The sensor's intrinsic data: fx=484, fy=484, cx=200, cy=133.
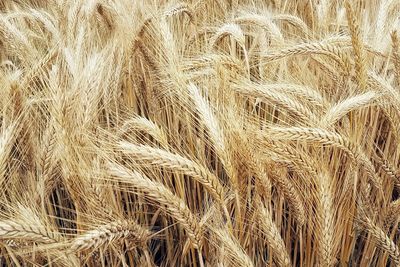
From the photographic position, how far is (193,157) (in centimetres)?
145

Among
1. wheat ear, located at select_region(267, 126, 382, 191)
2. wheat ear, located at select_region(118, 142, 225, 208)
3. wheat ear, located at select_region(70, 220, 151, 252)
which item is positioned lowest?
wheat ear, located at select_region(70, 220, 151, 252)

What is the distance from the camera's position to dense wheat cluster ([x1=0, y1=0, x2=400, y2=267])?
114 cm

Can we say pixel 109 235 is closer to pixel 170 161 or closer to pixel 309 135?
pixel 170 161

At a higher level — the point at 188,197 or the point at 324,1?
the point at 324,1

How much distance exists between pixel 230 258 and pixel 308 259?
33cm

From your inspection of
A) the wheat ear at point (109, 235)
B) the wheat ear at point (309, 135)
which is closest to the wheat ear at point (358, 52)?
the wheat ear at point (309, 135)

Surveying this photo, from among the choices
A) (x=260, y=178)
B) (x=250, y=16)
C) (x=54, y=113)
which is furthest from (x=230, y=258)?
(x=250, y=16)

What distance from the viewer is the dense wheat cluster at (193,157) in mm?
1142

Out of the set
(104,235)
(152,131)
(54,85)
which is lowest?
(104,235)

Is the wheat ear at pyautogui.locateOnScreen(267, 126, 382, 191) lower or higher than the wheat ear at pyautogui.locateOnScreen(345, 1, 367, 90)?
lower

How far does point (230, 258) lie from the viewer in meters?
1.19

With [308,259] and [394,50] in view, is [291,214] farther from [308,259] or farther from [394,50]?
[394,50]

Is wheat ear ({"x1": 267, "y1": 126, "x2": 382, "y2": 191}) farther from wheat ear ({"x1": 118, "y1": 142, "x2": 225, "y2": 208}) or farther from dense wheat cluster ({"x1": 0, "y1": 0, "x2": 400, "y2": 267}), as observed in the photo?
wheat ear ({"x1": 118, "y1": 142, "x2": 225, "y2": 208})

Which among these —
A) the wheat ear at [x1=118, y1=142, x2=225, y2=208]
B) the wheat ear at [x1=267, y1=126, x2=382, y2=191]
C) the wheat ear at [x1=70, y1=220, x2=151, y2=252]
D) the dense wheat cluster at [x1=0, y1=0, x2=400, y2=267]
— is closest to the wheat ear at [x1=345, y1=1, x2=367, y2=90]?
the dense wheat cluster at [x1=0, y1=0, x2=400, y2=267]
